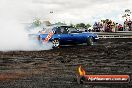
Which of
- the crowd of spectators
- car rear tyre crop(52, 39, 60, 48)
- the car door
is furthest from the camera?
the crowd of spectators

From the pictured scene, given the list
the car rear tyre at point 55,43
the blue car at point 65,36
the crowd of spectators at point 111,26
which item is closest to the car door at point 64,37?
the blue car at point 65,36

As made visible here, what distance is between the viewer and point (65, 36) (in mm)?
21906

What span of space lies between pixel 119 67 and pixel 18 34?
41.6 ft

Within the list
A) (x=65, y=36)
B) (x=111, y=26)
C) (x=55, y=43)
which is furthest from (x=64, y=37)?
(x=111, y=26)

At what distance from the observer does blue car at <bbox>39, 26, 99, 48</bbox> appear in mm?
21641

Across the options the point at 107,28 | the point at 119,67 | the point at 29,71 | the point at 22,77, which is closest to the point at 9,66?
the point at 29,71

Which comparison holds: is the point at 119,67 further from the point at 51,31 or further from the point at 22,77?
the point at 51,31

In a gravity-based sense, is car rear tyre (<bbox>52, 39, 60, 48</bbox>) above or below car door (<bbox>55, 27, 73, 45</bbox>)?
below

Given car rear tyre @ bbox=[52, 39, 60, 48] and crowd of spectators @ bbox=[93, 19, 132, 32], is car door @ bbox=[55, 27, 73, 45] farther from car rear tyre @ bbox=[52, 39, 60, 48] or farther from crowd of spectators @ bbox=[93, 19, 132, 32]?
crowd of spectators @ bbox=[93, 19, 132, 32]

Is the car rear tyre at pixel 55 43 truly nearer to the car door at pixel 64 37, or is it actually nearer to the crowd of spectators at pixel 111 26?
the car door at pixel 64 37

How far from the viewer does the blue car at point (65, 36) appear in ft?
71.0

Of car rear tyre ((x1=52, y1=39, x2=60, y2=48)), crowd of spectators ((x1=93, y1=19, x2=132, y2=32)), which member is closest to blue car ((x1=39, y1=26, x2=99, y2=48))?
car rear tyre ((x1=52, y1=39, x2=60, y2=48))

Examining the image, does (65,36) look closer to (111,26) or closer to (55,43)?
(55,43)

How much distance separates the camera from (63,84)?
30.2ft
